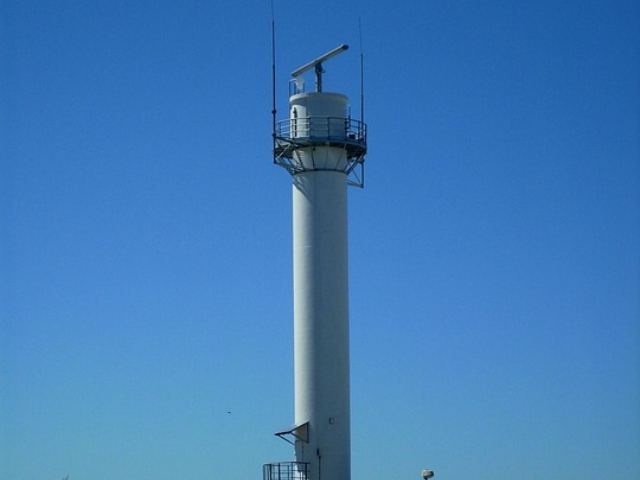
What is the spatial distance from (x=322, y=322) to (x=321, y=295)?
1.33m

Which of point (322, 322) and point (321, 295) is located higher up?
point (321, 295)

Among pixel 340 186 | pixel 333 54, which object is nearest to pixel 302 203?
pixel 340 186

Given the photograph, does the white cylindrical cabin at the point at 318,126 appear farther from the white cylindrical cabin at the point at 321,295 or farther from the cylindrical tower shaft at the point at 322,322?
the cylindrical tower shaft at the point at 322,322

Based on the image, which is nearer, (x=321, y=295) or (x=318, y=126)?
(x=321, y=295)

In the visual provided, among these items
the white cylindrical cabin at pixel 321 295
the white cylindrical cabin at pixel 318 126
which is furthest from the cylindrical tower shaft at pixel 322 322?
the white cylindrical cabin at pixel 318 126

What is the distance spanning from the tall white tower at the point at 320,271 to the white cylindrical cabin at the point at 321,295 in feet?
0.16

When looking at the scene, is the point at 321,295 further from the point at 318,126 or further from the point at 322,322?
the point at 318,126

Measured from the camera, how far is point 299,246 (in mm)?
77375

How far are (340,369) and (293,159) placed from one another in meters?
11.0

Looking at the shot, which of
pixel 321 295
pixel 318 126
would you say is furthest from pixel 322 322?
pixel 318 126

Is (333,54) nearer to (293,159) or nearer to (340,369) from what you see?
(293,159)

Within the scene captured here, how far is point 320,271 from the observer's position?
76562 millimetres

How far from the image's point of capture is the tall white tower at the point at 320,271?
75.4m

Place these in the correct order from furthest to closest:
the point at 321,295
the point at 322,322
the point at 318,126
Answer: the point at 318,126 → the point at 321,295 → the point at 322,322
